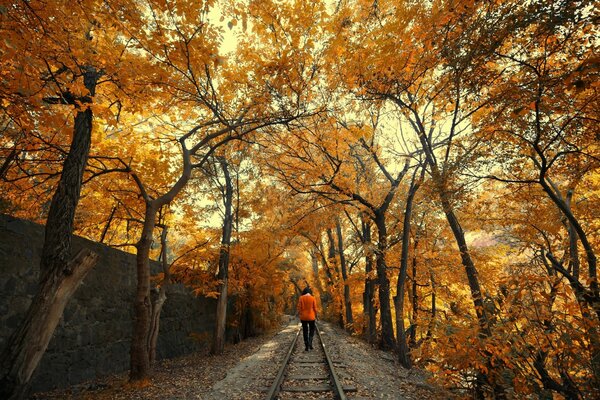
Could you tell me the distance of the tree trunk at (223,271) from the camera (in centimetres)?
1155

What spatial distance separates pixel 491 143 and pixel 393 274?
11189 millimetres

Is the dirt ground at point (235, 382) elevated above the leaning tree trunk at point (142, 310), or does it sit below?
below

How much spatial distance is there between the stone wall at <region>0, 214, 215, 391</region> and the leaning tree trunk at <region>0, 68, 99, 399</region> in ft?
5.06

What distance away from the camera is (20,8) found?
14.1 feet

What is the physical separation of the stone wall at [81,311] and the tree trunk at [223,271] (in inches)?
59.8

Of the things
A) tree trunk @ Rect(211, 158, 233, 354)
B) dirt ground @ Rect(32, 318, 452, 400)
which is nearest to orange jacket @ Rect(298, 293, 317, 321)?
dirt ground @ Rect(32, 318, 452, 400)

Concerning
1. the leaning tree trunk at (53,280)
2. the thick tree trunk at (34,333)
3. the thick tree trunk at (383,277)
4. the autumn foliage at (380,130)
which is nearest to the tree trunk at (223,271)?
the autumn foliage at (380,130)

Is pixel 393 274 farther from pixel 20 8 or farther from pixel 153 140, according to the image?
pixel 20 8

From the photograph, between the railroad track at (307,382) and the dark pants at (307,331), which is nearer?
the railroad track at (307,382)

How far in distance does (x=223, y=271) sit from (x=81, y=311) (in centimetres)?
531

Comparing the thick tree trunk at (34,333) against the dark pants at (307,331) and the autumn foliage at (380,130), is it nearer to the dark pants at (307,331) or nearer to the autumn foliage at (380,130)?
the autumn foliage at (380,130)

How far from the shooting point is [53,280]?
4523mm

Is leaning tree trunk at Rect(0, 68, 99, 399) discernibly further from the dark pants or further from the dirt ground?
the dark pants

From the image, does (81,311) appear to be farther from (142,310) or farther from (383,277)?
A: (383,277)
